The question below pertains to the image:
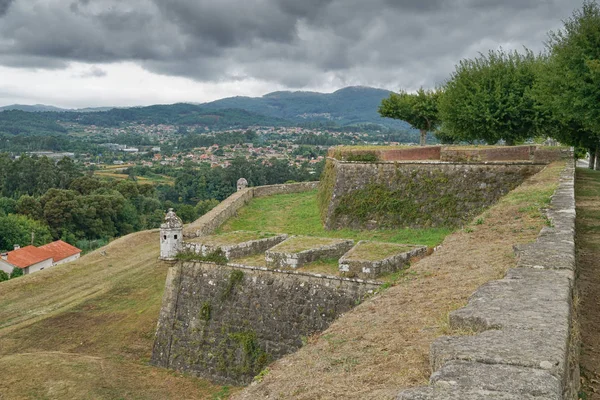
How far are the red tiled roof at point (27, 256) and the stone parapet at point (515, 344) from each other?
43.8m

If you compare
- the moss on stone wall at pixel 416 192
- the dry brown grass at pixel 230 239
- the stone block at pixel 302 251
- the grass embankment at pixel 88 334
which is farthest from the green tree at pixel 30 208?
the stone block at pixel 302 251

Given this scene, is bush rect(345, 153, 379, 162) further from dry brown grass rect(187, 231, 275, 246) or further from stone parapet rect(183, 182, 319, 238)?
dry brown grass rect(187, 231, 275, 246)

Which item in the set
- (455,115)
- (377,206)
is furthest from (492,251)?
(455,115)

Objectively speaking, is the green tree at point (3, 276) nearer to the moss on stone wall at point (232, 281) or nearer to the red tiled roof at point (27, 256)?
the red tiled roof at point (27, 256)

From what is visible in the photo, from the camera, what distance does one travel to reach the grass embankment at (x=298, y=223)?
16.7 meters

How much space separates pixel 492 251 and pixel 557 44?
525 inches

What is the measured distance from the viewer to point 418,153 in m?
20.5

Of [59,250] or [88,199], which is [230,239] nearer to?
[59,250]

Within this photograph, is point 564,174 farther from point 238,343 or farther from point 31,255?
point 31,255

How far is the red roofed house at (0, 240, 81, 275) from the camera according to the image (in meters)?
40.6

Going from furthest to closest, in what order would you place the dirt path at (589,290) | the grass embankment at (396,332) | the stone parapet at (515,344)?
the dirt path at (589,290)
the grass embankment at (396,332)
the stone parapet at (515,344)

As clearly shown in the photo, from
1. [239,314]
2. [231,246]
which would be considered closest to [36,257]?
[231,246]

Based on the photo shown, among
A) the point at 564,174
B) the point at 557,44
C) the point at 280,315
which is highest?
the point at 557,44

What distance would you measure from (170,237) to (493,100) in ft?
60.4
